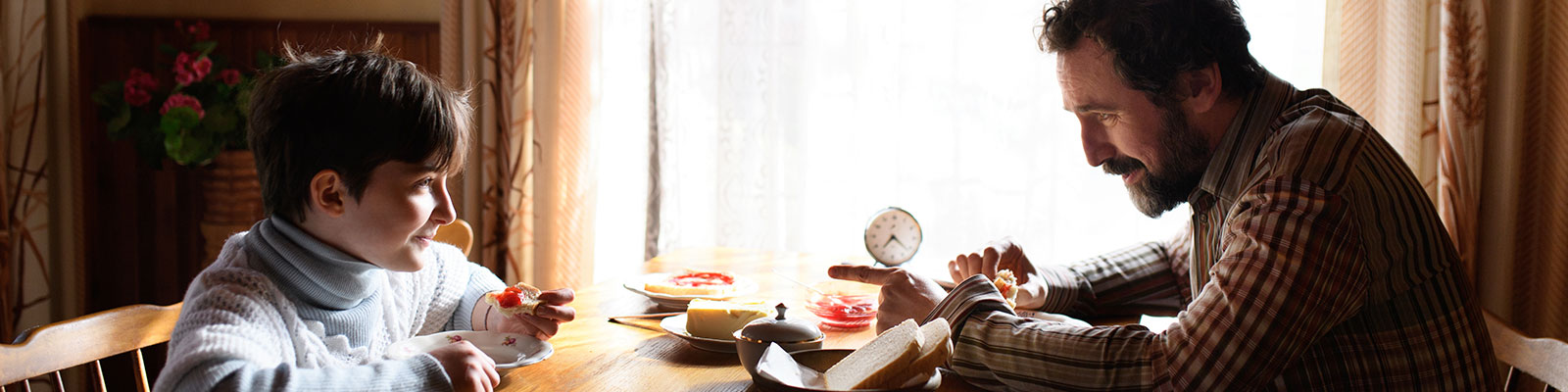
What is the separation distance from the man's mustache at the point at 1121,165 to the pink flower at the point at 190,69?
8.16 ft

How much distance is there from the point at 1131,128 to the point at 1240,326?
1.55 feet

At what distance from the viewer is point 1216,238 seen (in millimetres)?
1591

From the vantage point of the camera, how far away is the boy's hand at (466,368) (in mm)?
1225

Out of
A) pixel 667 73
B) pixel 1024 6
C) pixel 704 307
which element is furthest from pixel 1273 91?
pixel 667 73

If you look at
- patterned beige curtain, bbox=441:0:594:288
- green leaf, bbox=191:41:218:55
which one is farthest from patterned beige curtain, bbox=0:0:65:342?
patterned beige curtain, bbox=441:0:594:288

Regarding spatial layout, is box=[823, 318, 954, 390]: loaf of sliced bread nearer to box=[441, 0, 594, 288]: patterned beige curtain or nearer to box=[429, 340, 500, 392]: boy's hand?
box=[429, 340, 500, 392]: boy's hand

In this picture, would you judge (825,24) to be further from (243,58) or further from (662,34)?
(243,58)

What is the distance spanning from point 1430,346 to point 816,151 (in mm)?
2206

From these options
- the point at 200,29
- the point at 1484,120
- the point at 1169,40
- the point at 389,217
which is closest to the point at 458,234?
the point at 389,217

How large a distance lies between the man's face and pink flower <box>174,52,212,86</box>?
2431mm

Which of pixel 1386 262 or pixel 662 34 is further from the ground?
pixel 662 34

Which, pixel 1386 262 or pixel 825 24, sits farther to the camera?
pixel 825 24

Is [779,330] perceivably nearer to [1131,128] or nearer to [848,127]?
[1131,128]

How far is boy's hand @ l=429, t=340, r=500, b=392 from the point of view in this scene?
1.22 metres
